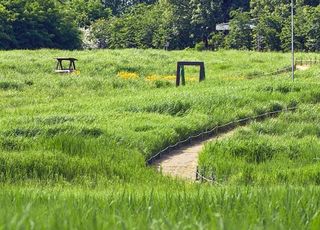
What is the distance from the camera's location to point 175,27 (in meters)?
69.1

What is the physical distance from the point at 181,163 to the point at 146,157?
1.90 ft

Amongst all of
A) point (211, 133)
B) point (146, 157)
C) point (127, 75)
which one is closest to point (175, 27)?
point (127, 75)

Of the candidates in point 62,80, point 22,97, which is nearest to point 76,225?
point 22,97

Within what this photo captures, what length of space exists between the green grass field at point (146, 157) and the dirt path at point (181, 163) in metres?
0.28

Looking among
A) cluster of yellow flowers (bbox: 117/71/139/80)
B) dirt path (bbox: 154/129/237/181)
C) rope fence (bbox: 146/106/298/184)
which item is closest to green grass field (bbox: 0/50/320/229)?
rope fence (bbox: 146/106/298/184)

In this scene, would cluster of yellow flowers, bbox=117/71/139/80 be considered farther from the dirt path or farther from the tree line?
the tree line

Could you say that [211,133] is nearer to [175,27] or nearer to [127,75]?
[127,75]

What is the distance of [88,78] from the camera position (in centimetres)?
2553

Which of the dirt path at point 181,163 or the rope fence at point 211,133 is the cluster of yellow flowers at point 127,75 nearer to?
the rope fence at point 211,133

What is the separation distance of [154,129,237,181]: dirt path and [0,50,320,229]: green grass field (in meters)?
0.28

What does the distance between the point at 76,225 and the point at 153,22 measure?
219 ft

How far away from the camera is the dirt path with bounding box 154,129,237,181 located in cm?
1069

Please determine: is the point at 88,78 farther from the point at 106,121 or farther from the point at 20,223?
the point at 20,223

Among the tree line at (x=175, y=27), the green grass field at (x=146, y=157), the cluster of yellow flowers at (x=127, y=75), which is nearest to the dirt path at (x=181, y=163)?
the green grass field at (x=146, y=157)
